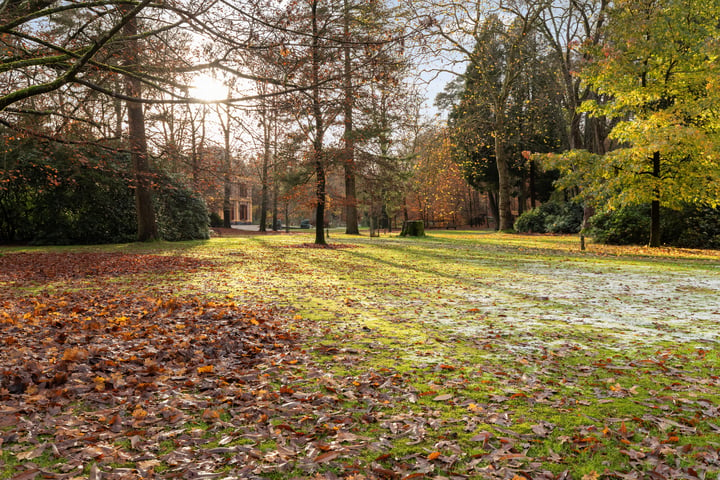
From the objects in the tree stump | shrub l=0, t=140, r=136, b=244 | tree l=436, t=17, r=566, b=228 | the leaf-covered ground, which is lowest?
the leaf-covered ground

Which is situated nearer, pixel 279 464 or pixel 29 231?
pixel 279 464

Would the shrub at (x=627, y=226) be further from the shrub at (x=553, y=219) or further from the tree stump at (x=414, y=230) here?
the tree stump at (x=414, y=230)

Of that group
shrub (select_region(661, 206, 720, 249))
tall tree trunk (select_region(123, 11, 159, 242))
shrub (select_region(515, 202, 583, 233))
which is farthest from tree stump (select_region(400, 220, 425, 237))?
tall tree trunk (select_region(123, 11, 159, 242))

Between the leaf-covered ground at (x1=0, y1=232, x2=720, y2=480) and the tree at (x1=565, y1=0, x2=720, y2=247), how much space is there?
7269 millimetres

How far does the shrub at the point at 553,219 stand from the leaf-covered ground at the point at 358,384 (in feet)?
66.9

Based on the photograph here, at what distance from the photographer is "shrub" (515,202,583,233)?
88.4ft

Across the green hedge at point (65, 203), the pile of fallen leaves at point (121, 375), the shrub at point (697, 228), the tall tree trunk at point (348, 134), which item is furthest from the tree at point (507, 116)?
the pile of fallen leaves at point (121, 375)

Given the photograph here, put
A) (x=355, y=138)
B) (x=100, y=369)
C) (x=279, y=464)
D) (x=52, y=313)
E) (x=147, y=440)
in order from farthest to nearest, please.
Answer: (x=355, y=138), (x=52, y=313), (x=100, y=369), (x=147, y=440), (x=279, y=464)

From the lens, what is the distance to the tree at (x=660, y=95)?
42.8 ft

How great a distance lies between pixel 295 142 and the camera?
16688mm

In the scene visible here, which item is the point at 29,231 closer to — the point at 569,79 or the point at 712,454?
the point at 712,454

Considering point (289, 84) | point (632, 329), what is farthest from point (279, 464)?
point (289, 84)

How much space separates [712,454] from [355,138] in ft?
49.6

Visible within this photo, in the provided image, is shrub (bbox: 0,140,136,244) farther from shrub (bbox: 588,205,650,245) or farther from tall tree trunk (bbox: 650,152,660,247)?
shrub (bbox: 588,205,650,245)
